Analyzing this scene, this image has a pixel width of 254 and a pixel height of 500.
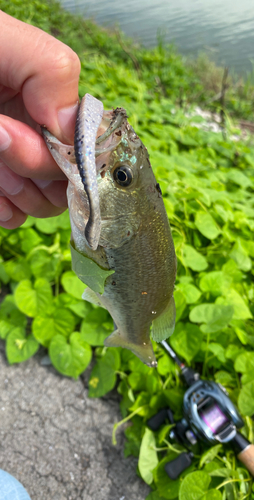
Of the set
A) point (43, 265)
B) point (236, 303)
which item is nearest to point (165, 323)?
point (236, 303)

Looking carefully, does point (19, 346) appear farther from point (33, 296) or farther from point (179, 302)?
point (179, 302)

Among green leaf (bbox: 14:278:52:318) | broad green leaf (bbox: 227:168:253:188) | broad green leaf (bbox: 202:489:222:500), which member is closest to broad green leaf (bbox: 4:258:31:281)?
green leaf (bbox: 14:278:52:318)

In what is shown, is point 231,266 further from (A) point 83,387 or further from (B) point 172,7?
(B) point 172,7

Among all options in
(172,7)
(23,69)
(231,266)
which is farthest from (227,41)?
(23,69)

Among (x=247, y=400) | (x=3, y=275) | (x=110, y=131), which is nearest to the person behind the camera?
(x=110, y=131)

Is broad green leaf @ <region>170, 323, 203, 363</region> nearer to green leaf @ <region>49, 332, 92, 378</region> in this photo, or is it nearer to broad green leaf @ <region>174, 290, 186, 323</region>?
broad green leaf @ <region>174, 290, 186, 323</region>

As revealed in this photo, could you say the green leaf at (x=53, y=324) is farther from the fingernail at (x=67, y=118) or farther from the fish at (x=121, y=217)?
the fingernail at (x=67, y=118)

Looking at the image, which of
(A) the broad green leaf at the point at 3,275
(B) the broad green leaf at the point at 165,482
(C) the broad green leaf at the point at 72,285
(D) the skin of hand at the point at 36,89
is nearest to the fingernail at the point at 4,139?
(D) the skin of hand at the point at 36,89
